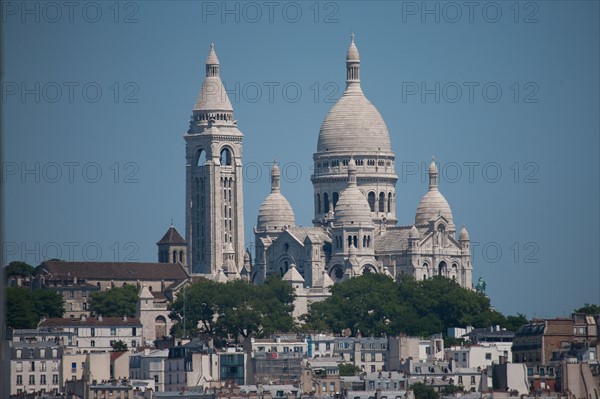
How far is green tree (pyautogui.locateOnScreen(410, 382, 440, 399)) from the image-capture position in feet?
225

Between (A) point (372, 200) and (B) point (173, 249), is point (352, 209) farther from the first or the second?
(B) point (173, 249)

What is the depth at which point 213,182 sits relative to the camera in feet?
543

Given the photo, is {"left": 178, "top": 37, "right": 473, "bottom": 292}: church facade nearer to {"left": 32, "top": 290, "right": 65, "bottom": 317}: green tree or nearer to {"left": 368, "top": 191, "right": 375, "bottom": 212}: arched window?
{"left": 368, "top": 191, "right": 375, "bottom": 212}: arched window

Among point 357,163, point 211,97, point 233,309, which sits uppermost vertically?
point 211,97

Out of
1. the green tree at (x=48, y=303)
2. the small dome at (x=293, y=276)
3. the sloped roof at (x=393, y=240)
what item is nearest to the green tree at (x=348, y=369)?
the green tree at (x=48, y=303)

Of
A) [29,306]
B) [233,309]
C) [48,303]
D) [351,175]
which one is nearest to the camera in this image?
[29,306]

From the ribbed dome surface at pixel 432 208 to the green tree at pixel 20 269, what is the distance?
3392 cm

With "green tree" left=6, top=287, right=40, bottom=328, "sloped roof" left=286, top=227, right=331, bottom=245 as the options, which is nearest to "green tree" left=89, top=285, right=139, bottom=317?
"green tree" left=6, top=287, right=40, bottom=328

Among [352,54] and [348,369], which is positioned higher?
[352,54]

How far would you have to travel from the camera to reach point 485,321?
Answer: 13362 centimetres

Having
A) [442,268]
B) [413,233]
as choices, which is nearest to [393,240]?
[413,233]

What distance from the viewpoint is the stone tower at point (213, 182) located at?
543ft

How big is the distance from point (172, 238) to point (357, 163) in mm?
18291

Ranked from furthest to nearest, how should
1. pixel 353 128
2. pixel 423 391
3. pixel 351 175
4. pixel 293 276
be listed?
pixel 353 128
pixel 351 175
pixel 293 276
pixel 423 391
